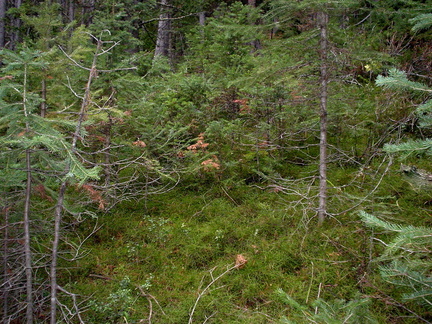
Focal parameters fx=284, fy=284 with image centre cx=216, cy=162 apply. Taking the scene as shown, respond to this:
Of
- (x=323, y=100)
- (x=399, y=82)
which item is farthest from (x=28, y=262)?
(x=323, y=100)

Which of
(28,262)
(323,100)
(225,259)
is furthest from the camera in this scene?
(225,259)

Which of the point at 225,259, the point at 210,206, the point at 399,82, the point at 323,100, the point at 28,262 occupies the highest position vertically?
the point at 399,82

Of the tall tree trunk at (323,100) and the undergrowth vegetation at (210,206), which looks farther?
the tall tree trunk at (323,100)

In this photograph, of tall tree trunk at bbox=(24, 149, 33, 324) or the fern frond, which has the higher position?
the fern frond

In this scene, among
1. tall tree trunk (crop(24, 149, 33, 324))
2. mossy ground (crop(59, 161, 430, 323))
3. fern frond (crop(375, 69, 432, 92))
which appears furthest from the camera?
mossy ground (crop(59, 161, 430, 323))

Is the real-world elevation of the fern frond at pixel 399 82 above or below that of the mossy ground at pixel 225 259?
above

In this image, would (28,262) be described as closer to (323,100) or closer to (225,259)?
(225,259)

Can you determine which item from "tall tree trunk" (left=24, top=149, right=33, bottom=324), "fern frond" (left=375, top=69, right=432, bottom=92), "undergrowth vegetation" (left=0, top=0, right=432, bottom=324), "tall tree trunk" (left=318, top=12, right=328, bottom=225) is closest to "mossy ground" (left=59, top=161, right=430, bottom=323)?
"undergrowth vegetation" (left=0, top=0, right=432, bottom=324)

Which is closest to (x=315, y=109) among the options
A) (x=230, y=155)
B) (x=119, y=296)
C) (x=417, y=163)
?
(x=230, y=155)

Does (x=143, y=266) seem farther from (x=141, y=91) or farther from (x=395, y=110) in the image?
(x=395, y=110)

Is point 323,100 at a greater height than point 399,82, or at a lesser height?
lesser

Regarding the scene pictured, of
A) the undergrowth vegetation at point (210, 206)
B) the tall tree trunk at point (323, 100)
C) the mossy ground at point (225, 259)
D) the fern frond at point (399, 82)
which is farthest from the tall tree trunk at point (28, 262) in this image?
the tall tree trunk at point (323, 100)

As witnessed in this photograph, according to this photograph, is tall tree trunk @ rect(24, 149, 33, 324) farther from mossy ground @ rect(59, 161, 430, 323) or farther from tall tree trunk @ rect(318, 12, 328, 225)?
tall tree trunk @ rect(318, 12, 328, 225)

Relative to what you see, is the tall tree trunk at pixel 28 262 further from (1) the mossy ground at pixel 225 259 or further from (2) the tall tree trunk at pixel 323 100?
(2) the tall tree trunk at pixel 323 100
